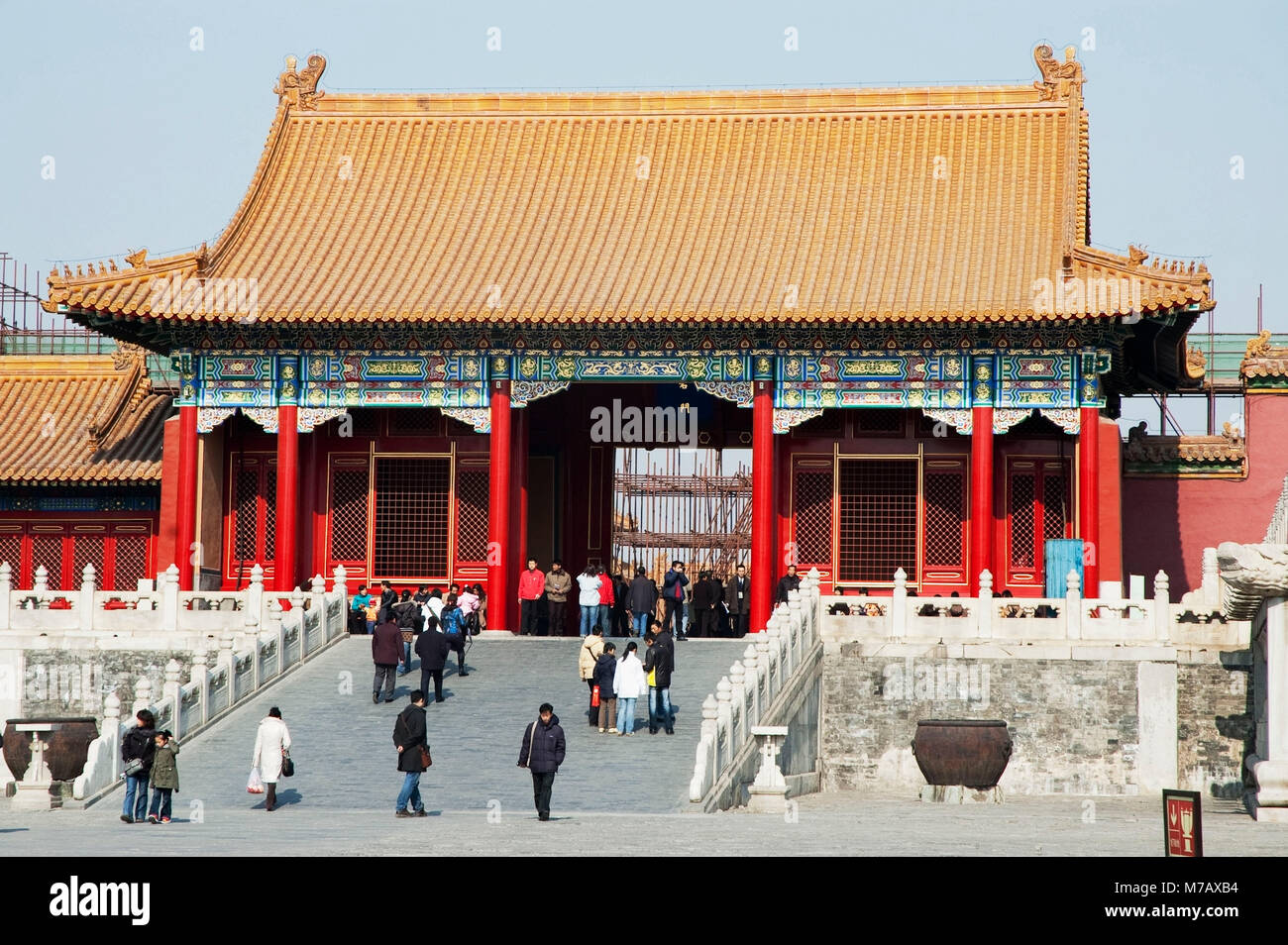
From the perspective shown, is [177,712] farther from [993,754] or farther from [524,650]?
[993,754]

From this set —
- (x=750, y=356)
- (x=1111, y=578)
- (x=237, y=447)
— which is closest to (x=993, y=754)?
(x=1111, y=578)

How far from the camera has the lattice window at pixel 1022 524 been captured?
3366 centimetres

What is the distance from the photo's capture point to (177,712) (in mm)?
25234

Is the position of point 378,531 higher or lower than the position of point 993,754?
higher

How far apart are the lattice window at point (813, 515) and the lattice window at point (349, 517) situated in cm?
706

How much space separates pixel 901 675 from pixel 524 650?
5.49 m

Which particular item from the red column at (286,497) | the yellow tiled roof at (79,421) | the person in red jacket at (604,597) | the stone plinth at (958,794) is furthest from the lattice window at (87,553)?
the stone plinth at (958,794)

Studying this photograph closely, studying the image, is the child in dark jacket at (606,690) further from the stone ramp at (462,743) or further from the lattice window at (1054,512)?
the lattice window at (1054,512)

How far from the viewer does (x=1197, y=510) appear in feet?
121

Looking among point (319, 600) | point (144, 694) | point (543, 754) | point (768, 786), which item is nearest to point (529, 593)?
point (319, 600)

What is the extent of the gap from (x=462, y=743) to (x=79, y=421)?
15470 millimetres

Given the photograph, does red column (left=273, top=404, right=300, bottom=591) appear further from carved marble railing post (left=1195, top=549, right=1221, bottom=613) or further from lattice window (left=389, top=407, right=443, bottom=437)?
carved marble railing post (left=1195, top=549, right=1221, bottom=613)

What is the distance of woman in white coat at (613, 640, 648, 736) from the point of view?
83.0 feet

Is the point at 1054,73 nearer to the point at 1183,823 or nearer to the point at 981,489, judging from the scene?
the point at 981,489
